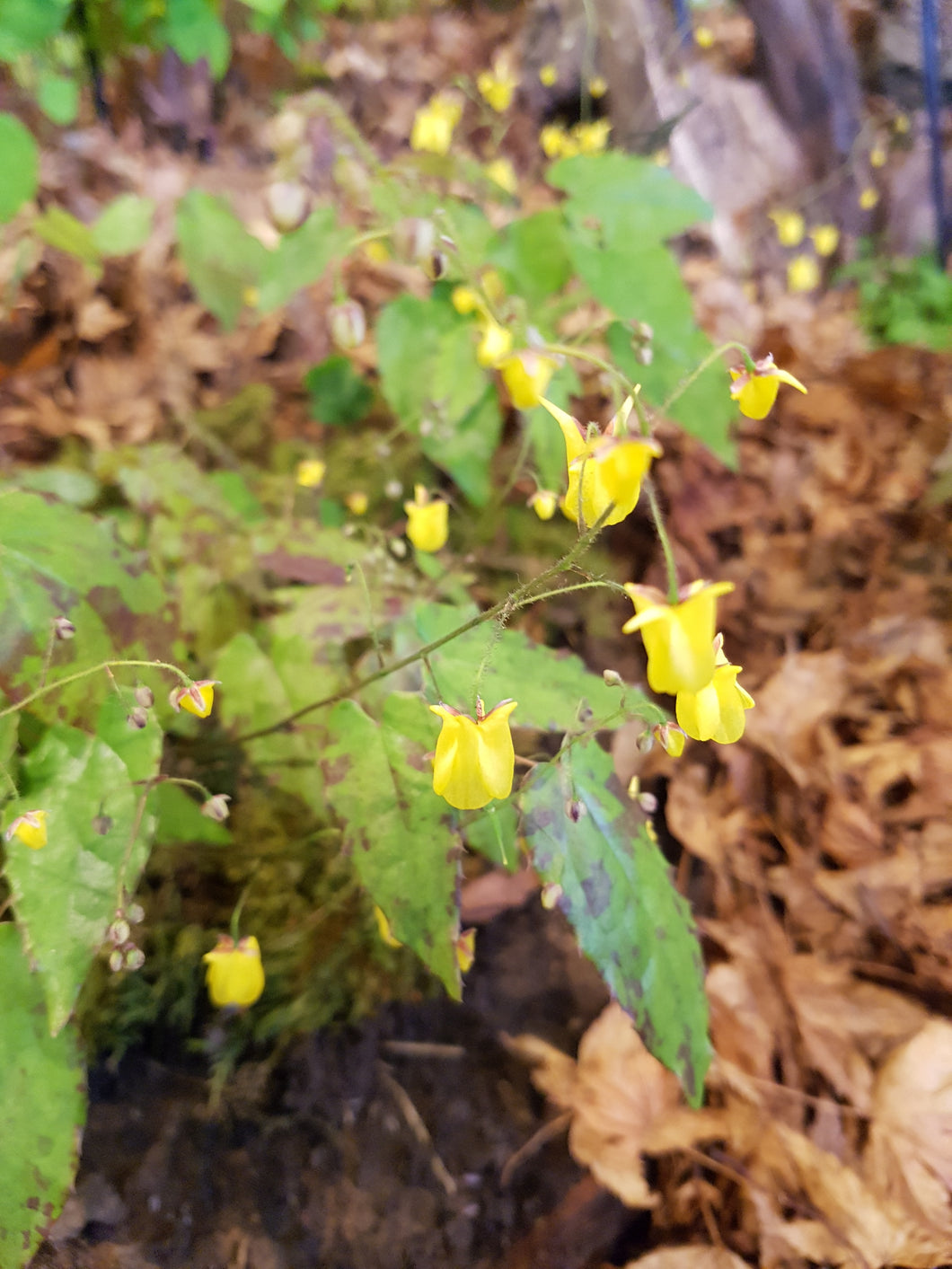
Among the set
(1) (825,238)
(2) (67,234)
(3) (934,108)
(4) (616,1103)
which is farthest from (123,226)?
(3) (934,108)

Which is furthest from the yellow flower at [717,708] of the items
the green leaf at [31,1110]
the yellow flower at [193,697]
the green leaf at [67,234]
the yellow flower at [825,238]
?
the yellow flower at [825,238]

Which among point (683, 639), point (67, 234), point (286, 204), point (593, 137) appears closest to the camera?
point (683, 639)

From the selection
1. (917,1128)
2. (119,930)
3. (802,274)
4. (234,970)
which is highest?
(119,930)

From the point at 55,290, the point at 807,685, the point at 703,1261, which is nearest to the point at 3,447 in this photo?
the point at 55,290

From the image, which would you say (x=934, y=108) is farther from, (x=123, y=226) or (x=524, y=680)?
(x=524, y=680)

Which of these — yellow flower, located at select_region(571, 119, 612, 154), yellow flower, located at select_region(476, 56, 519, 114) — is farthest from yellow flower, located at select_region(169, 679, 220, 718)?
yellow flower, located at select_region(476, 56, 519, 114)

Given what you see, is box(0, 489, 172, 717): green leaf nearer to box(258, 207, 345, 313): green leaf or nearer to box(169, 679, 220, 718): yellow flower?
box(169, 679, 220, 718): yellow flower
